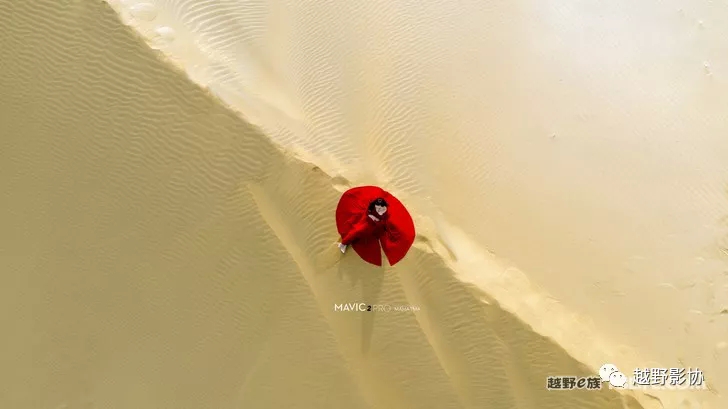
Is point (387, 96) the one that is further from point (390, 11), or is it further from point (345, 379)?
point (345, 379)

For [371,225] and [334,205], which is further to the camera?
[334,205]

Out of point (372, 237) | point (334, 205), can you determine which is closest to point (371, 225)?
point (372, 237)

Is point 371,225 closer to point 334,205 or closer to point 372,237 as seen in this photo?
point 372,237

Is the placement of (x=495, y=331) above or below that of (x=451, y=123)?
below

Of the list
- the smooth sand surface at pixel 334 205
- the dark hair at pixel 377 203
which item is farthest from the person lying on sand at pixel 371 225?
the smooth sand surface at pixel 334 205

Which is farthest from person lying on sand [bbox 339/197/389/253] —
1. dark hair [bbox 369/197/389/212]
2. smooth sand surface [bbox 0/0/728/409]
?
smooth sand surface [bbox 0/0/728/409]

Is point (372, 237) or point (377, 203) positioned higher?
point (377, 203)

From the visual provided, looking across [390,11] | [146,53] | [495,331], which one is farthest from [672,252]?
[146,53]
